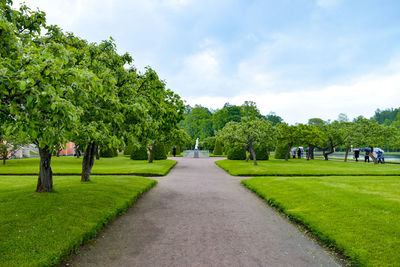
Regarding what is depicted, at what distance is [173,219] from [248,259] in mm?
3260

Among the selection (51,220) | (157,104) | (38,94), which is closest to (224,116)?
(157,104)

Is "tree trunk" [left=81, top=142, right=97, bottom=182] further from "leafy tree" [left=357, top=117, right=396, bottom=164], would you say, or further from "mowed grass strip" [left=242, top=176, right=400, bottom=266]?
"leafy tree" [left=357, top=117, right=396, bottom=164]

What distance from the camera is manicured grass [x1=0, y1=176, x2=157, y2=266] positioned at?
463cm

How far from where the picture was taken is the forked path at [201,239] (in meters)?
4.81

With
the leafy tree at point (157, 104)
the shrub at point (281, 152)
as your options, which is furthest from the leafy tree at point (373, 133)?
the leafy tree at point (157, 104)

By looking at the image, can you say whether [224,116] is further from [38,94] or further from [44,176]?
[38,94]

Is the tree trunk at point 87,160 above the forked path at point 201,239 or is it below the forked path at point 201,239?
above

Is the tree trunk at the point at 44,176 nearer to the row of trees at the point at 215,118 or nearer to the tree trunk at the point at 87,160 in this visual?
the tree trunk at the point at 87,160

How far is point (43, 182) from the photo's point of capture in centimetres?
938

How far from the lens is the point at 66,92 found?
A: 4.45 metres

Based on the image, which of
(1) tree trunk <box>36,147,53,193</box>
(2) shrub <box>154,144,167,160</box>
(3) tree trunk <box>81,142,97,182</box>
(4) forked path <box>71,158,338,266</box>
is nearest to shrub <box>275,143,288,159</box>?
(2) shrub <box>154,144,167,160</box>

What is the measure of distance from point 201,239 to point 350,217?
15.1 ft

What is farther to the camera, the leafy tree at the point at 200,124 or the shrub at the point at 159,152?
the leafy tree at the point at 200,124

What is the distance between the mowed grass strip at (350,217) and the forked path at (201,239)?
0.53m
